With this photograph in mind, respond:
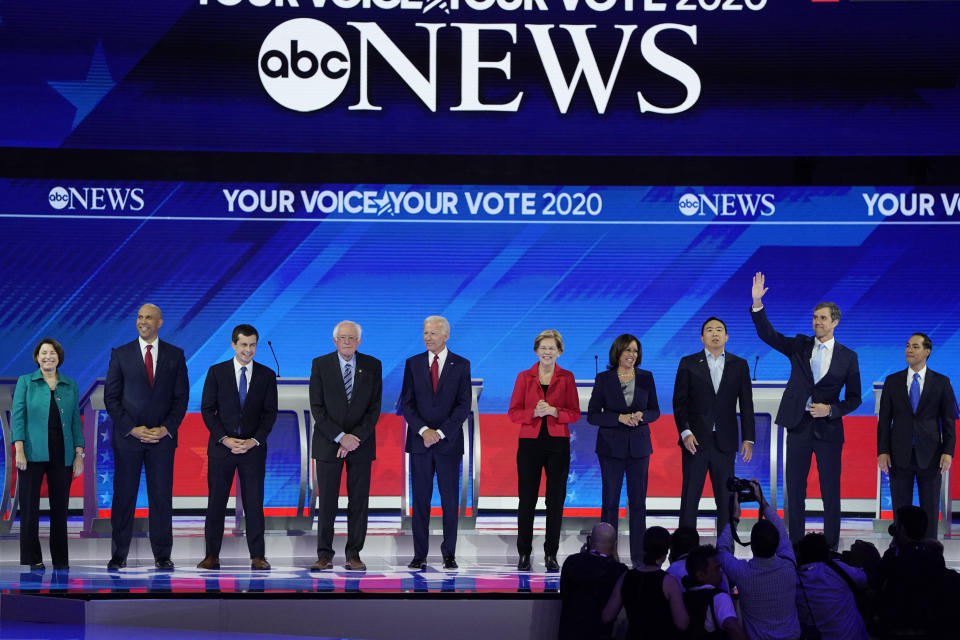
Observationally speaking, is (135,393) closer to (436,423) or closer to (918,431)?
(436,423)

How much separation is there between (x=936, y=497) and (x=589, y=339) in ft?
9.64

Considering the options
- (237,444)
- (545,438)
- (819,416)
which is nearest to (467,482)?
(545,438)

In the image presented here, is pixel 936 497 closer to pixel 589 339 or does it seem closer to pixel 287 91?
pixel 589 339

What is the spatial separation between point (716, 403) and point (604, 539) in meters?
2.53

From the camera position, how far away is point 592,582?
5785 millimetres

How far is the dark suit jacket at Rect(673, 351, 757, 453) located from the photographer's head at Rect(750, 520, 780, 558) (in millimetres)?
2574

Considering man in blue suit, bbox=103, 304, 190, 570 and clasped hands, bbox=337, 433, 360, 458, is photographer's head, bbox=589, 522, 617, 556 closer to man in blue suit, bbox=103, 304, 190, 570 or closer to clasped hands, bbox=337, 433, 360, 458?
→ clasped hands, bbox=337, 433, 360, 458

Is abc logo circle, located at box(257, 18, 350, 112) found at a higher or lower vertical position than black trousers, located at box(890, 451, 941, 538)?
higher

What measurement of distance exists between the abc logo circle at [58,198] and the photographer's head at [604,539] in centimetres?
566

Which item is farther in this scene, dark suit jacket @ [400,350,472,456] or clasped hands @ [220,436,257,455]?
dark suit jacket @ [400,350,472,456]

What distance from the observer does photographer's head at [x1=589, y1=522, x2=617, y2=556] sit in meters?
5.78

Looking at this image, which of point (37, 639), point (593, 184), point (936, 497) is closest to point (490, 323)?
point (593, 184)

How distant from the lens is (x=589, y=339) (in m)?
9.97

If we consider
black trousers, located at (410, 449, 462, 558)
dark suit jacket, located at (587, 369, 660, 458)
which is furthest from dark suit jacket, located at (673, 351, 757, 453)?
black trousers, located at (410, 449, 462, 558)
